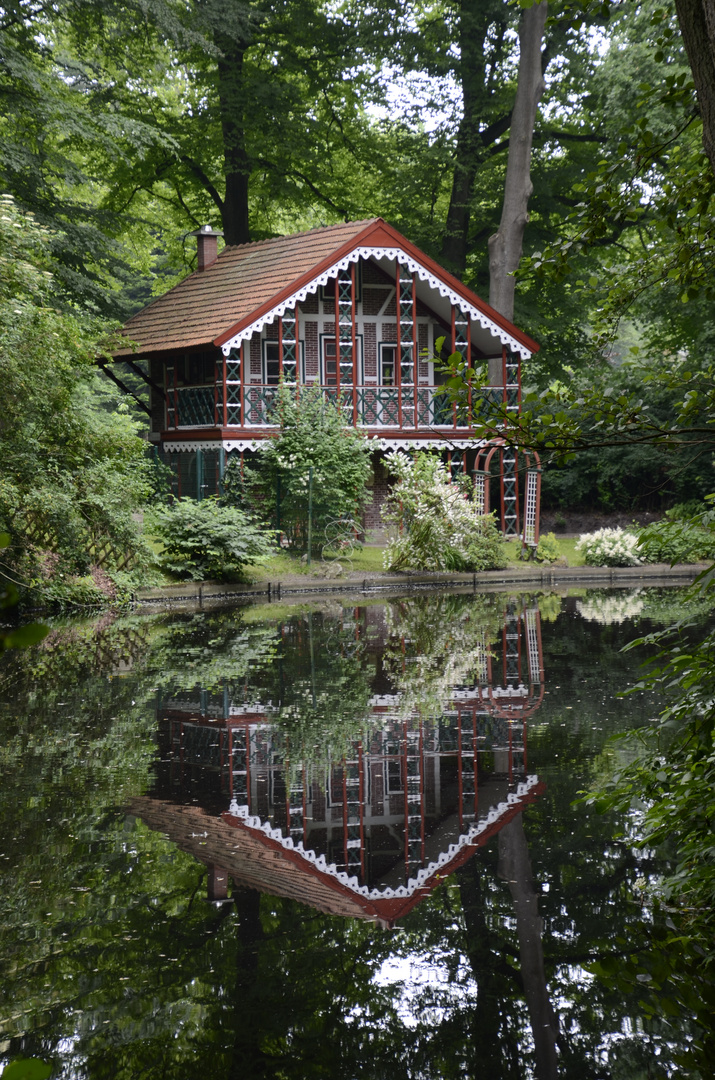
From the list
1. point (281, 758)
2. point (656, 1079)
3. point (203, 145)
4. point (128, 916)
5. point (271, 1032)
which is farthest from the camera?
point (203, 145)

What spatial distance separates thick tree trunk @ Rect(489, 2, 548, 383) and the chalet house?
67.4 inches

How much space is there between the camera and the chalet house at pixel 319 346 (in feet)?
95.0

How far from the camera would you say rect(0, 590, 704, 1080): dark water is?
181 inches

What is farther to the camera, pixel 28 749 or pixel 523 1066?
pixel 28 749

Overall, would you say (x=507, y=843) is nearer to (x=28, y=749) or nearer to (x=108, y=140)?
(x=28, y=749)

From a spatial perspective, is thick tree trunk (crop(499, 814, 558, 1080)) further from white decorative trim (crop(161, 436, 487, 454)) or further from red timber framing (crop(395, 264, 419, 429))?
red timber framing (crop(395, 264, 419, 429))

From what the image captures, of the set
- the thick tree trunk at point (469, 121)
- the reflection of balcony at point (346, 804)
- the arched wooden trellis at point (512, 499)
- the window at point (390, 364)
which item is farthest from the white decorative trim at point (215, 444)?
the reflection of balcony at point (346, 804)

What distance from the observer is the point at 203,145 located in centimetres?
3728

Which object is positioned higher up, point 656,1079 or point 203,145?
point 203,145

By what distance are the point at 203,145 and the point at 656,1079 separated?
3670 centimetres

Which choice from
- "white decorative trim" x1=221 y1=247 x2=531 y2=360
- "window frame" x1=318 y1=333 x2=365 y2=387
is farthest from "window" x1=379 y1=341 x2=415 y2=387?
"white decorative trim" x1=221 y1=247 x2=531 y2=360

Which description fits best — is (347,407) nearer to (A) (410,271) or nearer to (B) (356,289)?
(A) (410,271)

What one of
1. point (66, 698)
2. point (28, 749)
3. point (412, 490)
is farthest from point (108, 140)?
point (28, 749)

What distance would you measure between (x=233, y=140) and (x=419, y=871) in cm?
3287
